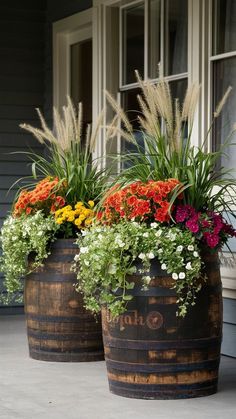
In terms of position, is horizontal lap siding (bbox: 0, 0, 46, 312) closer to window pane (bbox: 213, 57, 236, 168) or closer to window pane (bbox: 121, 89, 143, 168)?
window pane (bbox: 121, 89, 143, 168)

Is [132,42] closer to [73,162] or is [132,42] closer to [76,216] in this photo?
[73,162]

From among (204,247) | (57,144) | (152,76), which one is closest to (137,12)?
(152,76)

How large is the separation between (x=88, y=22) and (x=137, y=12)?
0.84 meters

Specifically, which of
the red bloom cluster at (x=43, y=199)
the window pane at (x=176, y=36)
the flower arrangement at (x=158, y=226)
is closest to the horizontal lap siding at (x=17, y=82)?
the window pane at (x=176, y=36)

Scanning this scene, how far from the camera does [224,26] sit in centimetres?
681

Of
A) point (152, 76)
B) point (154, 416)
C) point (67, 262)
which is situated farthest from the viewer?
point (152, 76)

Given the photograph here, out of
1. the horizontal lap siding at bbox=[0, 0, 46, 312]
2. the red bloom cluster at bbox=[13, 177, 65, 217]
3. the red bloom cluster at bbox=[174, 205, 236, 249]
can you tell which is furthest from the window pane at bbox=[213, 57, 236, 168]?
the horizontal lap siding at bbox=[0, 0, 46, 312]

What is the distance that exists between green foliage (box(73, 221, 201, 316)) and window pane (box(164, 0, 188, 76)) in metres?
2.42

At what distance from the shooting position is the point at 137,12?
809cm

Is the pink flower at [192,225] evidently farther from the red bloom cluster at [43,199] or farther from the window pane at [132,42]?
the window pane at [132,42]

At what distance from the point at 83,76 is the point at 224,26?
2607 mm

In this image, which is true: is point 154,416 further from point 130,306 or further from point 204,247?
point 204,247

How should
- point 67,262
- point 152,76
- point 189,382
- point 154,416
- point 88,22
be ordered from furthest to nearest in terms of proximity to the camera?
point 88,22 < point 152,76 < point 67,262 < point 189,382 < point 154,416

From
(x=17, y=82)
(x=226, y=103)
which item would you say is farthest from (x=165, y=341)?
(x=17, y=82)
